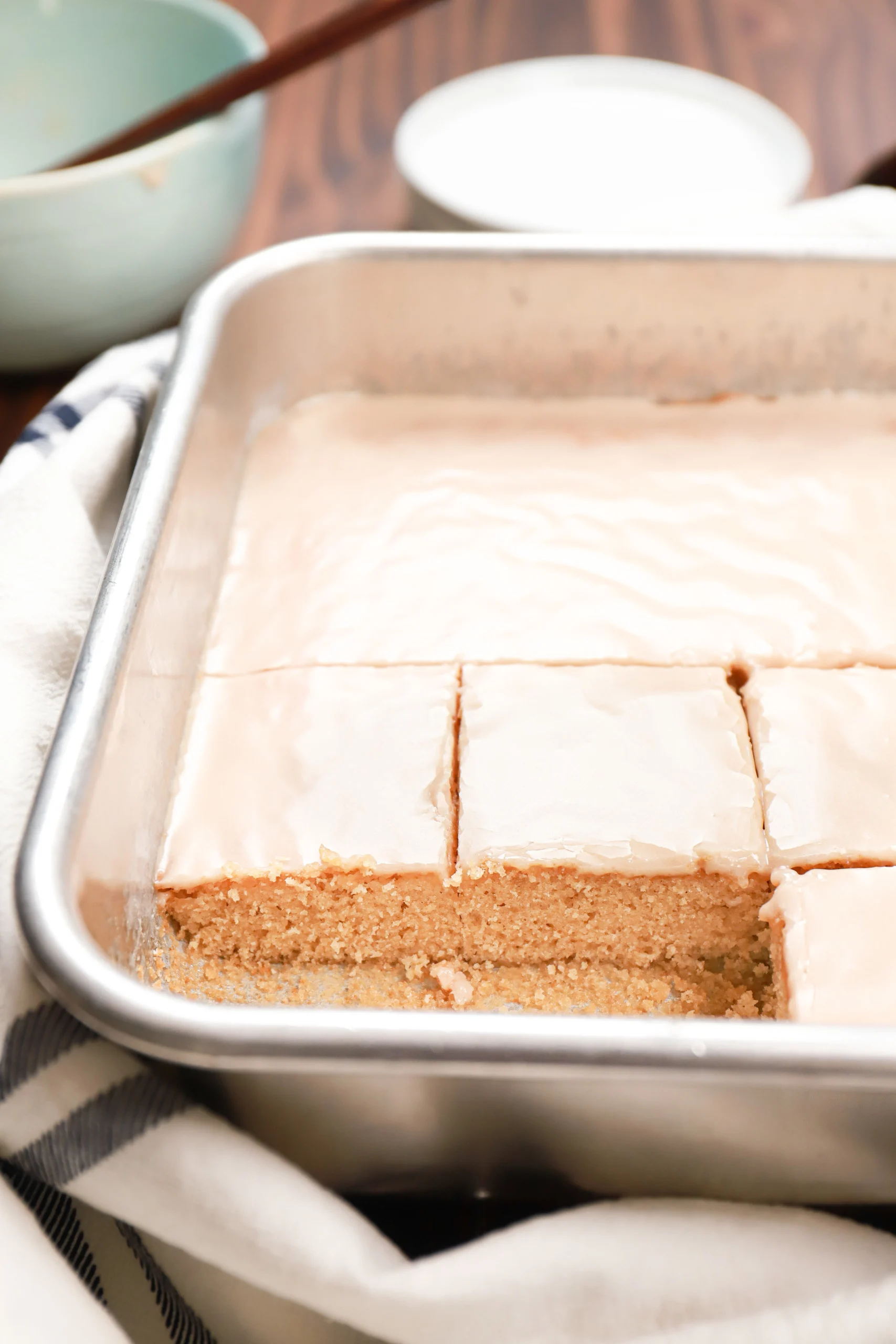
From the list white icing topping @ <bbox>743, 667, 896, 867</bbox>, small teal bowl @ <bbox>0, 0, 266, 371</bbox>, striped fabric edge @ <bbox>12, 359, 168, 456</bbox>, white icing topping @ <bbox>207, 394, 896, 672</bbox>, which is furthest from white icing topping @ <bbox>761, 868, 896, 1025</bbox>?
small teal bowl @ <bbox>0, 0, 266, 371</bbox>

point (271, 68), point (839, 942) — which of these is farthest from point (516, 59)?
point (839, 942)

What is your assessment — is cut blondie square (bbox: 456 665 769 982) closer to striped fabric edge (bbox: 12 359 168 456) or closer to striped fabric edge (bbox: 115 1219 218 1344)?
striped fabric edge (bbox: 115 1219 218 1344)

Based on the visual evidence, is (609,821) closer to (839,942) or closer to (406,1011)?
(839,942)

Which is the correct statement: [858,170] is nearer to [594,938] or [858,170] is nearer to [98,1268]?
[594,938]

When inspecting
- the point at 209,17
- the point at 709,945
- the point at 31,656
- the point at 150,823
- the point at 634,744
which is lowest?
the point at 709,945

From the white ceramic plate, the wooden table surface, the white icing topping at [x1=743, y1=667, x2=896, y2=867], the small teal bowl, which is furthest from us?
the wooden table surface

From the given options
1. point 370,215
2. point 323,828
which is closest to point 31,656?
point 323,828
